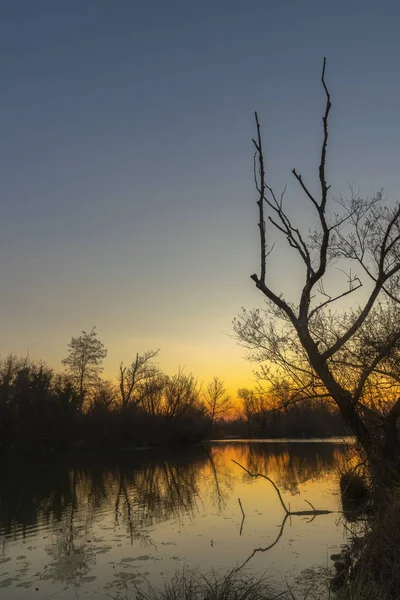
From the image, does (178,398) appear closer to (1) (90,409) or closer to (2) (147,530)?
(1) (90,409)

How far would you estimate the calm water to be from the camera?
33.6 feet

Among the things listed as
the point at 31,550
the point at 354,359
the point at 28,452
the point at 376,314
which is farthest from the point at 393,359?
the point at 28,452

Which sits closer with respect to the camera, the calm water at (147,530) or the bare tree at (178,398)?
the calm water at (147,530)

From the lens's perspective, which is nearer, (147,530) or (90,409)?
(147,530)

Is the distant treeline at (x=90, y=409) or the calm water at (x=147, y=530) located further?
the distant treeline at (x=90, y=409)

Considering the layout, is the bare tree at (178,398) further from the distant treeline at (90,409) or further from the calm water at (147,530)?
the calm water at (147,530)

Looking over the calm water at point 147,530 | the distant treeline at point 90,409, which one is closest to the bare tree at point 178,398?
the distant treeline at point 90,409

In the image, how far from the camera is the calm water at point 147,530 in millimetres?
10234

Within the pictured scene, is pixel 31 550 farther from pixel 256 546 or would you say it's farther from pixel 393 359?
pixel 393 359

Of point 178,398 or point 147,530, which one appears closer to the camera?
point 147,530

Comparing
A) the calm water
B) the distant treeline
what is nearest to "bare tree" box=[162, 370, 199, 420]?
the distant treeline

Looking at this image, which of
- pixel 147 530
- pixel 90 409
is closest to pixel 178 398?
pixel 90 409

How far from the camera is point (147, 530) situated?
47.7 ft

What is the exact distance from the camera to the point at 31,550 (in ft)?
41.0
